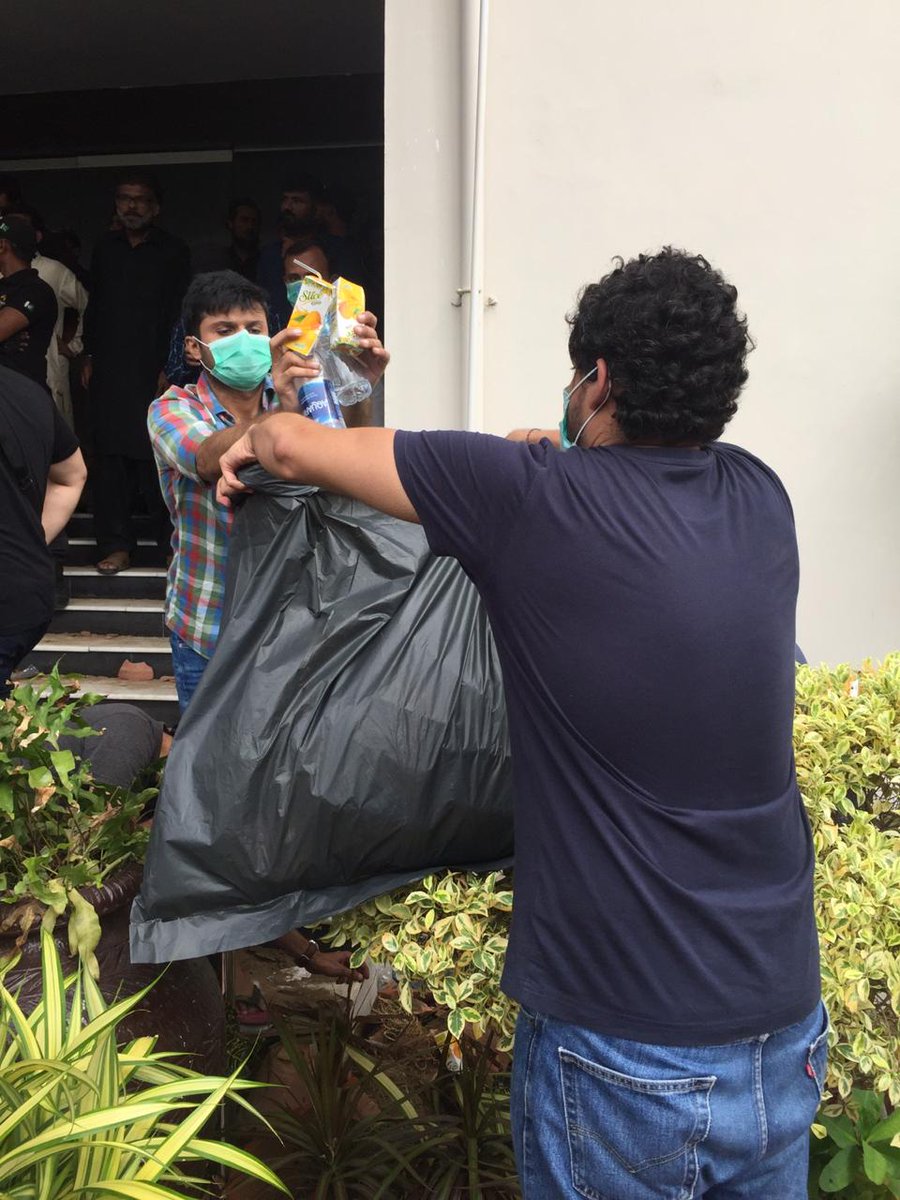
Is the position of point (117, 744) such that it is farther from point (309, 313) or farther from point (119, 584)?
point (119, 584)

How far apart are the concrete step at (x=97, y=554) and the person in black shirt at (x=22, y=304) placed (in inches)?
46.3

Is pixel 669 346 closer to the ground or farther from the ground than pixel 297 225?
closer to the ground

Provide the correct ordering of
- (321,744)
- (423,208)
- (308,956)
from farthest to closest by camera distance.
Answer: (423,208), (308,956), (321,744)

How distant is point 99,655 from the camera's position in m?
5.39

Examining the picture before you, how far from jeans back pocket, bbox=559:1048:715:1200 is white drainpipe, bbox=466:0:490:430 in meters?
2.98

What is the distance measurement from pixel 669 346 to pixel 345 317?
82 cm

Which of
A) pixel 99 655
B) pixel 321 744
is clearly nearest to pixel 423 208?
pixel 99 655

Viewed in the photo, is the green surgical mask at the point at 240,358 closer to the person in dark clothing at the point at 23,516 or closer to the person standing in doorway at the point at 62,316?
the person in dark clothing at the point at 23,516

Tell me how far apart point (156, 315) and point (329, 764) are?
475 cm

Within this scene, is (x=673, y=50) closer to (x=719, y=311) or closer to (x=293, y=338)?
(x=293, y=338)

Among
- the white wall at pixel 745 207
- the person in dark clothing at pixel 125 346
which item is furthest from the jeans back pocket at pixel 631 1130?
the person in dark clothing at pixel 125 346

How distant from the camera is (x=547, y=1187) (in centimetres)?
152

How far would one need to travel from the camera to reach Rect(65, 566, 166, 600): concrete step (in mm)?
5840

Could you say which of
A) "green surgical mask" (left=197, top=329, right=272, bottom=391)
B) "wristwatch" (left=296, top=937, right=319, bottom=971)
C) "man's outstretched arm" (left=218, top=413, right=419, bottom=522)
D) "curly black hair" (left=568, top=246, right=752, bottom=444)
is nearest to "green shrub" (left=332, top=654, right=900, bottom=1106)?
"man's outstretched arm" (left=218, top=413, right=419, bottom=522)
